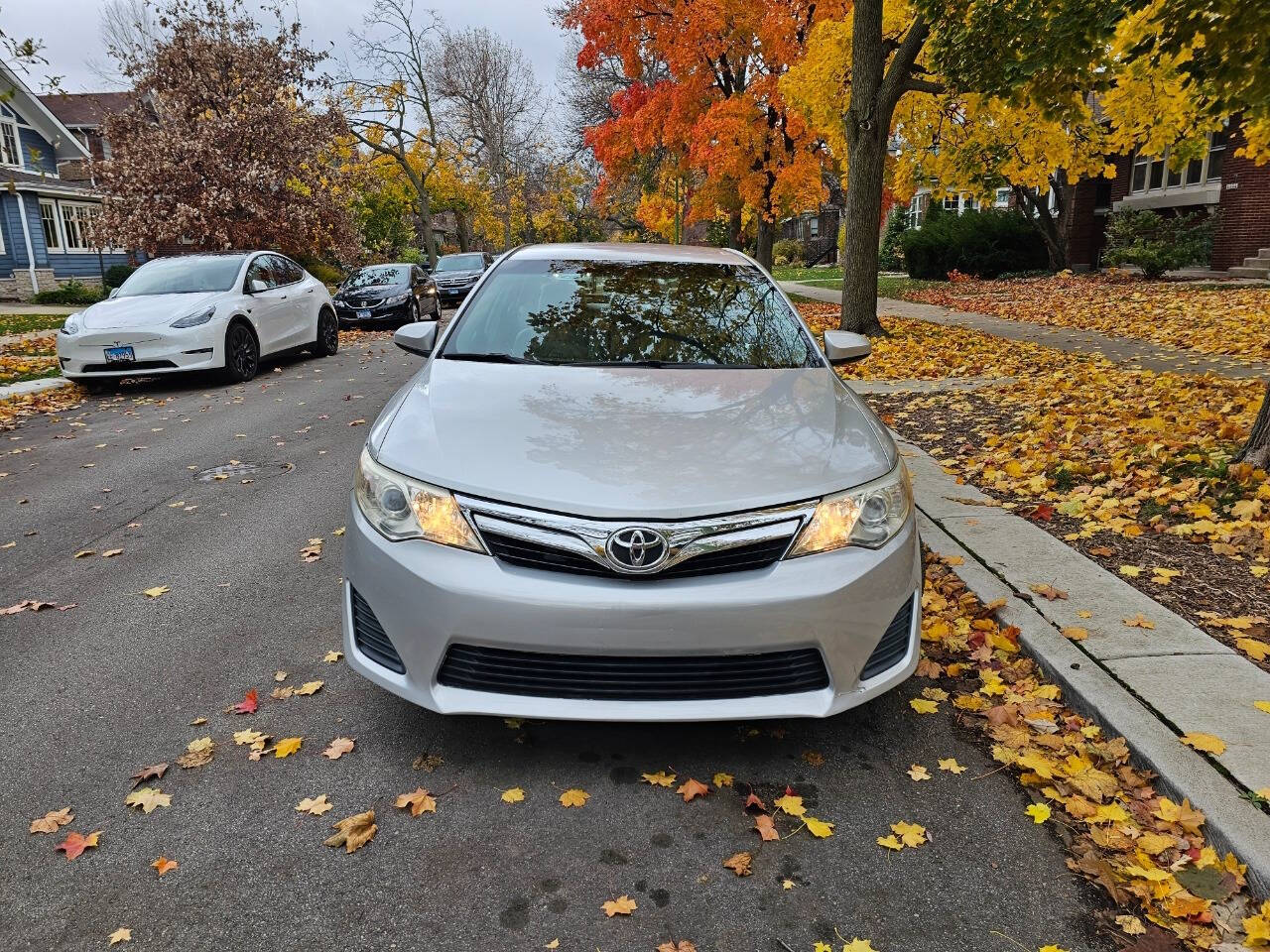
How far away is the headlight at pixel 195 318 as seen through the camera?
425 inches

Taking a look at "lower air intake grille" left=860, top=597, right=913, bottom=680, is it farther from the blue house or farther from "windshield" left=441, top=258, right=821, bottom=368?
the blue house

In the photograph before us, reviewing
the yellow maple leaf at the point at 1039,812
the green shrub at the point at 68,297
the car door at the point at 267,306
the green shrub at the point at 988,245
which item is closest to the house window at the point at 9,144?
the green shrub at the point at 68,297

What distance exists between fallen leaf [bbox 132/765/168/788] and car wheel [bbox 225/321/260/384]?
9.43 m

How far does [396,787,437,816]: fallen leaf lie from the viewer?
2.74 m

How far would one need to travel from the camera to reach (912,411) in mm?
8344

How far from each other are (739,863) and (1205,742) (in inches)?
61.4

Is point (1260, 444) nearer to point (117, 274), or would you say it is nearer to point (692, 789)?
point (692, 789)

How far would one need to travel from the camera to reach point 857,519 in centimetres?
282

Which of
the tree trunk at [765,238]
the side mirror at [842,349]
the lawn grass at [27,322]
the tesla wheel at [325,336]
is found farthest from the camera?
the tree trunk at [765,238]

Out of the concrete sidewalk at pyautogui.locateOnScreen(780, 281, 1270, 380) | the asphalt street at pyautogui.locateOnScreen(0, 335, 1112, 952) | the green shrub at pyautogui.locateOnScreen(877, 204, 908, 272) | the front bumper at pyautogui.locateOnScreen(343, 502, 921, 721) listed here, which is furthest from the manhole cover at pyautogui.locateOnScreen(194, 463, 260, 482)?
the green shrub at pyautogui.locateOnScreen(877, 204, 908, 272)

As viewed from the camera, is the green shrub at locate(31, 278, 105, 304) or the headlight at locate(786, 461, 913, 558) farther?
the green shrub at locate(31, 278, 105, 304)

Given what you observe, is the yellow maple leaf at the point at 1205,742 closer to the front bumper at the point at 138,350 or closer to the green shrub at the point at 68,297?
the front bumper at the point at 138,350

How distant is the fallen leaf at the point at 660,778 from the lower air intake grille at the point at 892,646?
0.70 meters

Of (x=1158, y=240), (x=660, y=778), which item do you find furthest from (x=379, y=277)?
(x=660, y=778)
